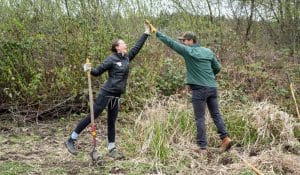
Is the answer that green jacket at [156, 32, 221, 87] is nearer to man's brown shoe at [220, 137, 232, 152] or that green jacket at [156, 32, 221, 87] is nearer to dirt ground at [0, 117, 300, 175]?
man's brown shoe at [220, 137, 232, 152]

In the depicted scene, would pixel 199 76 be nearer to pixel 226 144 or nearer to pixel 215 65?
pixel 215 65

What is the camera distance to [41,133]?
9.04 metres

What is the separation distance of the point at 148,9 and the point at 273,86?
3.52 m

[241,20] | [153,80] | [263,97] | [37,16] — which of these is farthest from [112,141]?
[241,20]

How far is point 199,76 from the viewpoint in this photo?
713 centimetres

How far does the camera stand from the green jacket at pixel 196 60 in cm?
707

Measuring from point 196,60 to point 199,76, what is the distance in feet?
0.78

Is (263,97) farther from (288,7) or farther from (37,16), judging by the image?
(37,16)

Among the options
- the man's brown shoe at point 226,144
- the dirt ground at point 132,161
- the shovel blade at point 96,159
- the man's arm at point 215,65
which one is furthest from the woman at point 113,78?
the man's brown shoe at point 226,144

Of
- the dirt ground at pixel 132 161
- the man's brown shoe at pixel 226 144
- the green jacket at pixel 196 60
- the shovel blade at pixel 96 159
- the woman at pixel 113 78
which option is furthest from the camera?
the man's brown shoe at pixel 226 144

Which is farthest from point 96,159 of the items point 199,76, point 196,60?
point 196,60

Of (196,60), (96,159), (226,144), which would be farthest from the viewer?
(226,144)

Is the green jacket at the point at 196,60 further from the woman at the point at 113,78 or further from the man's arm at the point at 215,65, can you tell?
the woman at the point at 113,78

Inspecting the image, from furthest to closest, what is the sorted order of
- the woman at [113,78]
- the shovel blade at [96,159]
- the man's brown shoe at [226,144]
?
the man's brown shoe at [226,144] → the woman at [113,78] → the shovel blade at [96,159]
